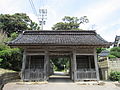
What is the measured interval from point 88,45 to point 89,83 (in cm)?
336

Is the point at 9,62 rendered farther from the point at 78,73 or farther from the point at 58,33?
the point at 78,73

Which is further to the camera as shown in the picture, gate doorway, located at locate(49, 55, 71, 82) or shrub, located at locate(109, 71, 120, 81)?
gate doorway, located at locate(49, 55, 71, 82)

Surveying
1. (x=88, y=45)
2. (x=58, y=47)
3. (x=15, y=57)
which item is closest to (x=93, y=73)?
(x=88, y=45)

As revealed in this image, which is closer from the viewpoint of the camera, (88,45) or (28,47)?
(88,45)

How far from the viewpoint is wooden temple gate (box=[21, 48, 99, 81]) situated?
472 inches

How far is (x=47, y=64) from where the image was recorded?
42.3ft

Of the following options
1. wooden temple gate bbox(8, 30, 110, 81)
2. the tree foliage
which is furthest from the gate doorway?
the tree foliage

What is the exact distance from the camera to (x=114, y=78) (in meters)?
13.5

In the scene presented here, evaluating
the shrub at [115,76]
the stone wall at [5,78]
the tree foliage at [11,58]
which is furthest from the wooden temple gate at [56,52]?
the tree foliage at [11,58]

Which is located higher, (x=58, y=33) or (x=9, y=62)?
(x=58, y=33)

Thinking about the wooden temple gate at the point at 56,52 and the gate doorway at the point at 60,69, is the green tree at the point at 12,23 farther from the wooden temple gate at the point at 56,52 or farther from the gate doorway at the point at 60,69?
the wooden temple gate at the point at 56,52

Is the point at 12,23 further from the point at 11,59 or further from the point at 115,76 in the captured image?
the point at 115,76

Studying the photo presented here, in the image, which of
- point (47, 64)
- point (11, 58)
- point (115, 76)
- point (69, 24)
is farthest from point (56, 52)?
point (69, 24)

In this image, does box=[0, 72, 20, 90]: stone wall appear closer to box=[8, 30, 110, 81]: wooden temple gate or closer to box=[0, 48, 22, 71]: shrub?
box=[8, 30, 110, 81]: wooden temple gate
